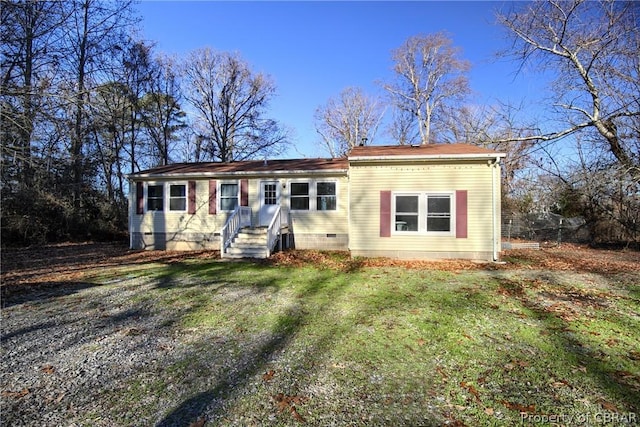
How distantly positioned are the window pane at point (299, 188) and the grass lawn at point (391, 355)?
6352 millimetres

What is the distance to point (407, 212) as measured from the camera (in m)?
10.8

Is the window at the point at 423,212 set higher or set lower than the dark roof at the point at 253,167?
lower

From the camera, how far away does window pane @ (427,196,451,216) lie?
10.6 metres

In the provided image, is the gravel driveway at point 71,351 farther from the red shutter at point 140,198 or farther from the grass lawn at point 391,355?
the red shutter at point 140,198

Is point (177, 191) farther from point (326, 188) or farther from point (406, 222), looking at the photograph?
point (406, 222)

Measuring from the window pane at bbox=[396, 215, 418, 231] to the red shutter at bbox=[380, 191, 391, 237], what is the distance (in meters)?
0.30

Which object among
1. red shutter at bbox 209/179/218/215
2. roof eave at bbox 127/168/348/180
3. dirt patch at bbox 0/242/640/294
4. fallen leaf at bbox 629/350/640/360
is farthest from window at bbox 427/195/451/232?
red shutter at bbox 209/179/218/215

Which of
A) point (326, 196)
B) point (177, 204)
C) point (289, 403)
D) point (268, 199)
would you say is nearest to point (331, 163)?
point (326, 196)

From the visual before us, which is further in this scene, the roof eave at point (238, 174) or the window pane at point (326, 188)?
the window pane at point (326, 188)

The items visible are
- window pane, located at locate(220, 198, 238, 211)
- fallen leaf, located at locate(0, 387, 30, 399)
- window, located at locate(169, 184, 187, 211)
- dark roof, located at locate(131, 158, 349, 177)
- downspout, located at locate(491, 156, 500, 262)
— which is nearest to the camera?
fallen leaf, located at locate(0, 387, 30, 399)

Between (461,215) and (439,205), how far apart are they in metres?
0.73

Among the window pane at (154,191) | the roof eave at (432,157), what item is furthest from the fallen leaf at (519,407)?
the window pane at (154,191)

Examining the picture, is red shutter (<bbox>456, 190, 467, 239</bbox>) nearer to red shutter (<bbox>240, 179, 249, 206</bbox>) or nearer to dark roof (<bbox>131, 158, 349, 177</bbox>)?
dark roof (<bbox>131, 158, 349, 177</bbox>)

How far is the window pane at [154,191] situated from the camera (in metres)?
14.3
